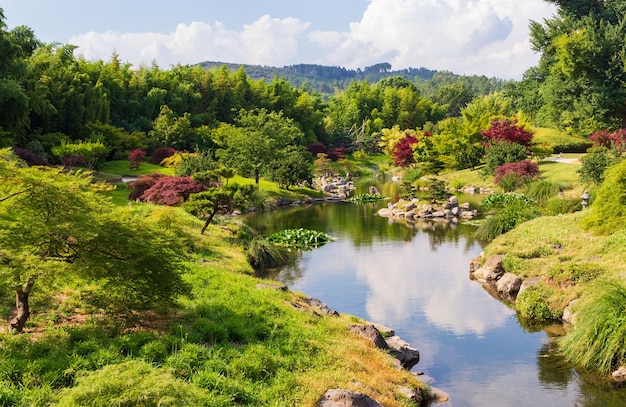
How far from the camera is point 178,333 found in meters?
7.97

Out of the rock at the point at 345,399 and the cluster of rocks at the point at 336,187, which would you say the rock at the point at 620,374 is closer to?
the rock at the point at 345,399

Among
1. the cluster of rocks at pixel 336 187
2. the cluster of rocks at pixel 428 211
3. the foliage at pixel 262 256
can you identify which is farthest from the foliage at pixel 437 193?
the foliage at pixel 262 256

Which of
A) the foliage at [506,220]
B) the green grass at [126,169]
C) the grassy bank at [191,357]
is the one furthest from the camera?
the green grass at [126,169]

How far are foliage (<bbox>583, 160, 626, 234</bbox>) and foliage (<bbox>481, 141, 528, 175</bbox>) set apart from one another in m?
19.4

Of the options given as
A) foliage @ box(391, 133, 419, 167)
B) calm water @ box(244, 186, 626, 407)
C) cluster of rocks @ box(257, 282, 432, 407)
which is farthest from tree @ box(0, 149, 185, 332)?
foliage @ box(391, 133, 419, 167)

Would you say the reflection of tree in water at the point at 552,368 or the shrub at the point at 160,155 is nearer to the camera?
the reflection of tree in water at the point at 552,368

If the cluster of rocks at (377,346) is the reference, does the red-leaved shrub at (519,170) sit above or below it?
above

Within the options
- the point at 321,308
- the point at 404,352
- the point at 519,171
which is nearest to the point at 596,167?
the point at 519,171

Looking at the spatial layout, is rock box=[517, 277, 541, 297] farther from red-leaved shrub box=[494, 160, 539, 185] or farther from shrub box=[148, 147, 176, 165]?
shrub box=[148, 147, 176, 165]

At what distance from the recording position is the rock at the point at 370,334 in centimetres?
A: 980

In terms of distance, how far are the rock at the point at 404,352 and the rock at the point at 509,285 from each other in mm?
4700

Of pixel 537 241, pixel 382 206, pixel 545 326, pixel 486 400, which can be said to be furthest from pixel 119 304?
pixel 382 206

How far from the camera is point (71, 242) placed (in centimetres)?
753

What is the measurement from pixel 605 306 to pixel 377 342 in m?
3.96
